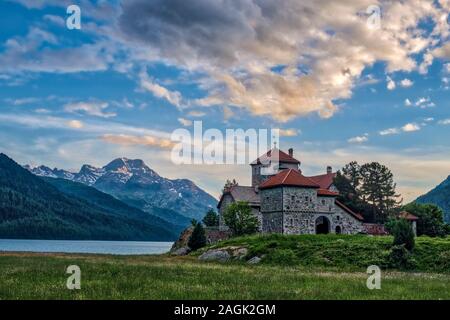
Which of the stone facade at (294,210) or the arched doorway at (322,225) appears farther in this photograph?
the arched doorway at (322,225)

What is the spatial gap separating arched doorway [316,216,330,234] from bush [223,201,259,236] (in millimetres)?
14132

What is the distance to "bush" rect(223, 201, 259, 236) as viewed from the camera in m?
83.2

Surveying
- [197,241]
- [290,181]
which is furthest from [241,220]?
[197,241]

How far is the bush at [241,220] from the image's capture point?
83250 millimetres

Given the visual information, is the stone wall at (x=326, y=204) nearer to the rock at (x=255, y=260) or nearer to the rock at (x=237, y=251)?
the rock at (x=237, y=251)

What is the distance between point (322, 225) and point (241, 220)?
712 inches

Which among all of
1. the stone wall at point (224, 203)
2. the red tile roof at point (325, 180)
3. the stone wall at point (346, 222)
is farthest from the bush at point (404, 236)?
the red tile roof at point (325, 180)

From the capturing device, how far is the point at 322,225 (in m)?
92.8

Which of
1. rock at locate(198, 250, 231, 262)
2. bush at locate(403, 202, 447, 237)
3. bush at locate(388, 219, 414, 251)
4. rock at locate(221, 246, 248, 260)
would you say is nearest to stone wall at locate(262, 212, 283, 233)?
rock at locate(221, 246, 248, 260)

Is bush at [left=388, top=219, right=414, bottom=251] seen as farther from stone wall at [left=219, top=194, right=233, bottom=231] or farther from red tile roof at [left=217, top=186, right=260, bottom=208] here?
stone wall at [left=219, top=194, right=233, bottom=231]

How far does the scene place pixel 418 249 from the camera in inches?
1705

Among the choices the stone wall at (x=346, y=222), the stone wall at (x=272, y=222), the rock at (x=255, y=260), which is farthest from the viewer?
the stone wall at (x=346, y=222)
